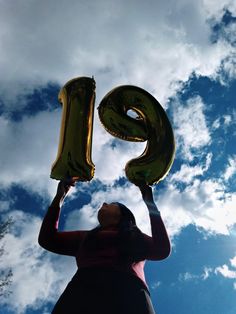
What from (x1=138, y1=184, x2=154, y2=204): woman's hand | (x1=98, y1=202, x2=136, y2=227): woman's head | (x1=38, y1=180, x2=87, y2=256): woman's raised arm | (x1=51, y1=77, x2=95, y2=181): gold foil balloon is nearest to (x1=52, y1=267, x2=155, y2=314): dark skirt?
(x1=38, y1=180, x2=87, y2=256): woman's raised arm

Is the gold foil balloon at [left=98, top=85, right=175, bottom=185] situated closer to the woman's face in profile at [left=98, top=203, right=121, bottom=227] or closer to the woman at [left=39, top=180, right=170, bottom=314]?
the woman at [left=39, top=180, right=170, bottom=314]

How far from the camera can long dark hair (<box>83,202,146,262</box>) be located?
10.2ft

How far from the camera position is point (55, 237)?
3.36m

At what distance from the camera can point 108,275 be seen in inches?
114

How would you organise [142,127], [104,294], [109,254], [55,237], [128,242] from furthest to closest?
[142,127], [55,237], [128,242], [109,254], [104,294]

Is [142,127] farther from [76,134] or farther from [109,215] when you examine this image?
[109,215]

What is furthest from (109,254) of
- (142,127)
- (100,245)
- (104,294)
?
(142,127)

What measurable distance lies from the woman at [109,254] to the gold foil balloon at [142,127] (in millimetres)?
202

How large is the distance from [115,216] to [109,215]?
59 millimetres

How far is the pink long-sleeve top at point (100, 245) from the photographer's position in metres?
3.04

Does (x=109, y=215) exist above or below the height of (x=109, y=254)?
above

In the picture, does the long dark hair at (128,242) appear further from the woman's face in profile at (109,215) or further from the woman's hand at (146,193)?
the woman's hand at (146,193)

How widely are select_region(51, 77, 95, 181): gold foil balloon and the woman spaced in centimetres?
15

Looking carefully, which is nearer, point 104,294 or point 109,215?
point 104,294
